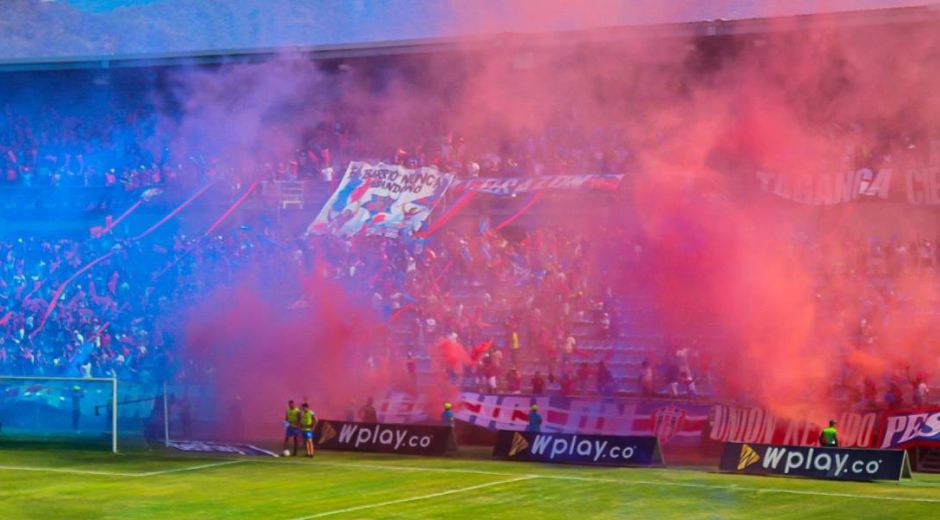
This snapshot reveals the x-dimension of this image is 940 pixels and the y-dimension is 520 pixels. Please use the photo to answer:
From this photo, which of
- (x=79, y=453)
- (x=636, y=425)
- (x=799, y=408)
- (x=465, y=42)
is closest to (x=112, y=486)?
(x=79, y=453)

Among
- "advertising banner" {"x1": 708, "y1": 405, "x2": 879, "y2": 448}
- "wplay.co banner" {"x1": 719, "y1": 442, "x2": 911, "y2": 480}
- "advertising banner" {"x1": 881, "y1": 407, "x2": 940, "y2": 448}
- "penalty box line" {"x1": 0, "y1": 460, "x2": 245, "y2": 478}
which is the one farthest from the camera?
"advertising banner" {"x1": 708, "y1": 405, "x2": 879, "y2": 448}

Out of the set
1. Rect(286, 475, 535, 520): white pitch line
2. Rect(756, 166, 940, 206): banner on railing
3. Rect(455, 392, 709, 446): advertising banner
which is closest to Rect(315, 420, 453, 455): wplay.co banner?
Rect(455, 392, 709, 446): advertising banner

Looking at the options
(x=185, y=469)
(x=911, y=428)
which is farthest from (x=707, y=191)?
(x=185, y=469)

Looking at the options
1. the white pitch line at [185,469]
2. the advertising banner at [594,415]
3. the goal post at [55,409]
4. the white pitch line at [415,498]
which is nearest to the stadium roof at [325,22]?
the advertising banner at [594,415]

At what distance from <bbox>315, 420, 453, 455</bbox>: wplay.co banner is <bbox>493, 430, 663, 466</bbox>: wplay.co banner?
129cm

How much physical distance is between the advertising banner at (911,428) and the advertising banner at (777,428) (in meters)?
0.27

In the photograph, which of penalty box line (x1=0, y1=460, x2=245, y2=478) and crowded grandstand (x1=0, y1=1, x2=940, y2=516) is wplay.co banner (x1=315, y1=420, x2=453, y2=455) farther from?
penalty box line (x1=0, y1=460, x2=245, y2=478)

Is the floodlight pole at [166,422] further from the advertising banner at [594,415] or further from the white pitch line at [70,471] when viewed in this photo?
the advertising banner at [594,415]

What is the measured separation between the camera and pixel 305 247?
120 feet

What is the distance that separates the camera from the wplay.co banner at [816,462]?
23.2m

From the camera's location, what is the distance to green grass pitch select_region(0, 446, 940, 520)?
2012 centimetres

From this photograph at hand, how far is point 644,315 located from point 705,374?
2.70 meters

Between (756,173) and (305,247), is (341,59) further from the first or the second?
(756,173)

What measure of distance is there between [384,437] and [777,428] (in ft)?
26.6
